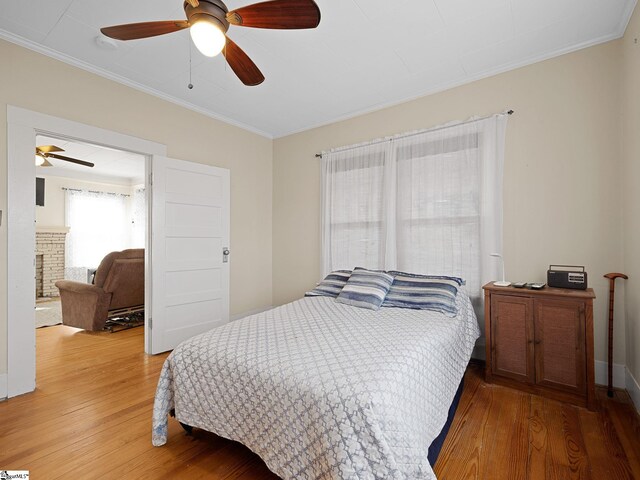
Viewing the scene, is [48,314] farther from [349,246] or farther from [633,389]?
[633,389]

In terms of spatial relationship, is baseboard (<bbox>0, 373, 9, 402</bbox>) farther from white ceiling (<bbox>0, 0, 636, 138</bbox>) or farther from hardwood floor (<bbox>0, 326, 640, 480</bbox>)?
white ceiling (<bbox>0, 0, 636, 138</bbox>)

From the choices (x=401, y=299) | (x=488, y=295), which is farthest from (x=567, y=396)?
(x=401, y=299)

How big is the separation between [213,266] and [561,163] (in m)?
3.58

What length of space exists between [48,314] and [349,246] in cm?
487

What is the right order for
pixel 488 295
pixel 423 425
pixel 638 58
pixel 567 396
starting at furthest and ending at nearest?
1. pixel 488 295
2. pixel 567 396
3. pixel 638 58
4. pixel 423 425

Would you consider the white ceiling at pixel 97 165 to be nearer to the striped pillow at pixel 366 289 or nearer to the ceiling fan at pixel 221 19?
the ceiling fan at pixel 221 19

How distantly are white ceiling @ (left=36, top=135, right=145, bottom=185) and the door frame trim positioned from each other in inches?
93.5

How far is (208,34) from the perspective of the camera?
62.1 inches

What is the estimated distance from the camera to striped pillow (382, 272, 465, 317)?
2.42 metres

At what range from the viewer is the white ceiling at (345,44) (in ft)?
6.70

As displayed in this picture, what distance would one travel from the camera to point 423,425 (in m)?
1.40

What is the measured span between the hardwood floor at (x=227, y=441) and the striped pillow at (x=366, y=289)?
0.96 metres

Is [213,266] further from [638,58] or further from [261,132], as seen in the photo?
[638,58]

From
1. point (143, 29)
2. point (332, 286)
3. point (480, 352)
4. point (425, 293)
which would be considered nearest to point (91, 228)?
point (332, 286)
